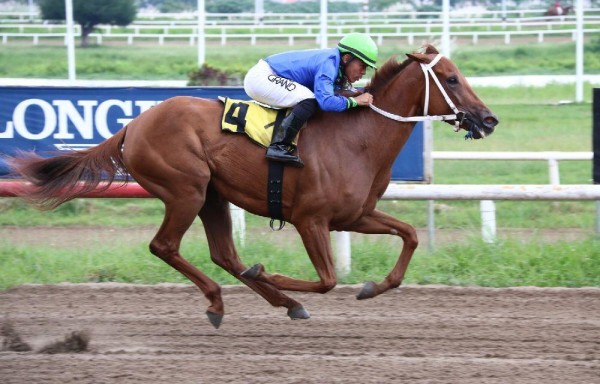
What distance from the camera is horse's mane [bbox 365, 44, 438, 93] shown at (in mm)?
6617

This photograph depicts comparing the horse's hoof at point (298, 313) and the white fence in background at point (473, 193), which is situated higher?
the white fence in background at point (473, 193)

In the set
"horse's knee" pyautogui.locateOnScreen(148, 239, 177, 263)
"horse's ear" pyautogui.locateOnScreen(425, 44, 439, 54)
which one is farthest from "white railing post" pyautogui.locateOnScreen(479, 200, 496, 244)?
"horse's knee" pyautogui.locateOnScreen(148, 239, 177, 263)

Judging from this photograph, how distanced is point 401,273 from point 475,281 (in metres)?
1.46

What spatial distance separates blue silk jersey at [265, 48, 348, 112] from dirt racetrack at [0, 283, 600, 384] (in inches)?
59.1

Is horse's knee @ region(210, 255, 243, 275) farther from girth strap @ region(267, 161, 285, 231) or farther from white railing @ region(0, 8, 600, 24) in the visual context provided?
white railing @ region(0, 8, 600, 24)

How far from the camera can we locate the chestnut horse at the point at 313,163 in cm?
636

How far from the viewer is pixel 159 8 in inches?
943

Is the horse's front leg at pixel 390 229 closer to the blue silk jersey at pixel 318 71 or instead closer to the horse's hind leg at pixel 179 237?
the blue silk jersey at pixel 318 71

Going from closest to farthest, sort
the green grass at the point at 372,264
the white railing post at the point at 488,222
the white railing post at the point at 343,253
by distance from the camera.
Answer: the green grass at the point at 372,264 → the white railing post at the point at 343,253 → the white railing post at the point at 488,222

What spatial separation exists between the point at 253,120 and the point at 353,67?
749mm

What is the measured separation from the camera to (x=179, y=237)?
6.60 metres

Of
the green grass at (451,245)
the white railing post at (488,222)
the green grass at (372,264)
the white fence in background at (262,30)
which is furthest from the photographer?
the white fence in background at (262,30)

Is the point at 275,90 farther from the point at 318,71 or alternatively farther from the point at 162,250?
the point at 162,250

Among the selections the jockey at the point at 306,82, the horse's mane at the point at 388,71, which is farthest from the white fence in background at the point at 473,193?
the jockey at the point at 306,82
